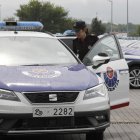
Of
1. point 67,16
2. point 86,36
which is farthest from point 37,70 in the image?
point 67,16

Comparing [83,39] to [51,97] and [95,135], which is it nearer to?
[95,135]

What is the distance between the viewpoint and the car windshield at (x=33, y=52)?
7.21 metres

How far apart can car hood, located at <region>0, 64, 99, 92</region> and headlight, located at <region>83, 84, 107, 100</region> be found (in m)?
0.05

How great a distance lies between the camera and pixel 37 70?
21.8 ft

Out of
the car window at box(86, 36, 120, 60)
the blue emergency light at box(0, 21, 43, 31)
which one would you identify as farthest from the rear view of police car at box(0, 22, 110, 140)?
the blue emergency light at box(0, 21, 43, 31)

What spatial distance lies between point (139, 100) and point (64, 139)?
497 centimetres

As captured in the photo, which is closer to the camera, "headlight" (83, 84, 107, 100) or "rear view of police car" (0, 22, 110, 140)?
"rear view of police car" (0, 22, 110, 140)

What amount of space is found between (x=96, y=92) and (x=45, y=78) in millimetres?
640

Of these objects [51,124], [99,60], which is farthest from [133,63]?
[51,124]

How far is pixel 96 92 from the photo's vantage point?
6.38m

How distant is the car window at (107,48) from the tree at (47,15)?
246 ft

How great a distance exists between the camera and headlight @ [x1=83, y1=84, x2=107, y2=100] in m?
6.27

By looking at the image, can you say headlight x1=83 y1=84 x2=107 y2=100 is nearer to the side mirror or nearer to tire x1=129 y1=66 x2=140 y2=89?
the side mirror

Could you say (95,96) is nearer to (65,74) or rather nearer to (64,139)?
(65,74)
